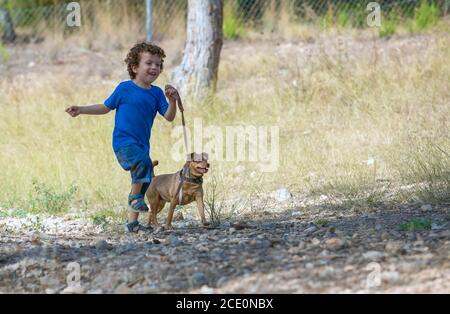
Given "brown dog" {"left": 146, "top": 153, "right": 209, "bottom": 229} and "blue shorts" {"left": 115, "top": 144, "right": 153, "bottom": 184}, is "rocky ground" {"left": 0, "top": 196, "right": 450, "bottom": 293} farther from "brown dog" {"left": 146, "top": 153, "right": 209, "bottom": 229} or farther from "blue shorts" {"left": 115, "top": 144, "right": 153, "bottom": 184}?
"blue shorts" {"left": 115, "top": 144, "right": 153, "bottom": 184}

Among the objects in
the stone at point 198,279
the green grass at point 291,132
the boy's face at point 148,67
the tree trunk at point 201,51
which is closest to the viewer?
the stone at point 198,279

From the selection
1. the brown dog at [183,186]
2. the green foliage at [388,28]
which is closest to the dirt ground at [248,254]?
the brown dog at [183,186]

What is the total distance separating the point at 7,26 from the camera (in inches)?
666

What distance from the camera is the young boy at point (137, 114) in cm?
652

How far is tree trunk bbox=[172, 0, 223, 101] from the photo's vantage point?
1162cm

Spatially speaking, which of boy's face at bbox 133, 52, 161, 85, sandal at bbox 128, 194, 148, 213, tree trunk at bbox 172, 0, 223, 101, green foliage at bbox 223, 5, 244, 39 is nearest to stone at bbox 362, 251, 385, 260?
sandal at bbox 128, 194, 148, 213

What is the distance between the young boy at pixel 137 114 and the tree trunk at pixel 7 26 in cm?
1083

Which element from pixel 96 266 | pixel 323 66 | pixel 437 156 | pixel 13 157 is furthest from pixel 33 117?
pixel 96 266

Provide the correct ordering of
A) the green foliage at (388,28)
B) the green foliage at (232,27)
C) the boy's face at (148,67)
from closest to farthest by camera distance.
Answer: the boy's face at (148,67) → the green foliage at (388,28) → the green foliage at (232,27)

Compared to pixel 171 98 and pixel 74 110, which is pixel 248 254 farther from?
pixel 74 110

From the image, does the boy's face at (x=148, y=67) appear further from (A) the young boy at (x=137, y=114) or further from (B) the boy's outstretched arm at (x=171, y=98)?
(B) the boy's outstretched arm at (x=171, y=98)
